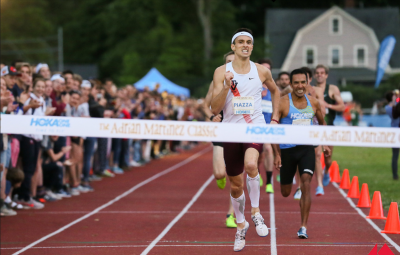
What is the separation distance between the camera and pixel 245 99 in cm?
731

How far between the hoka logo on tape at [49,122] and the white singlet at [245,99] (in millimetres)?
1769

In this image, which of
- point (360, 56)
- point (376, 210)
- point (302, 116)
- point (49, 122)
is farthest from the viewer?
point (360, 56)

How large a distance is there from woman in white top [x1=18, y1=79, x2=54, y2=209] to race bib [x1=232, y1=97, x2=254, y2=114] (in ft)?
15.0

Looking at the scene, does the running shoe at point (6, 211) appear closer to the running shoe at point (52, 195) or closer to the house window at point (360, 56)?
the running shoe at point (52, 195)

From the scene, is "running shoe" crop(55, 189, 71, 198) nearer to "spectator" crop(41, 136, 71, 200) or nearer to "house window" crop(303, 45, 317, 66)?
"spectator" crop(41, 136, 71, 200)

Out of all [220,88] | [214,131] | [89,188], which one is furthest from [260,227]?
[89,188]

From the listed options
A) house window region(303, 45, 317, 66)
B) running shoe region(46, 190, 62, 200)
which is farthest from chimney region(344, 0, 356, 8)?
running shoe region(46, 190, 62, 200)

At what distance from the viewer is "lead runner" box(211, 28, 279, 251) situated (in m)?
7.31

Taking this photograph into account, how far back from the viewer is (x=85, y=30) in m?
74.1

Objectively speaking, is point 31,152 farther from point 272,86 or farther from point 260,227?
point 260,227

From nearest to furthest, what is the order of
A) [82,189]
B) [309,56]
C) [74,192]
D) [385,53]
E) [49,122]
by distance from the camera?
[49,122], [74,192], [82,189], [385,53], [309,56]

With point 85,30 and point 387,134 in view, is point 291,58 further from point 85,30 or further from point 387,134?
point 387,134

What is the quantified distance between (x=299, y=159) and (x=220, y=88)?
6.03ft

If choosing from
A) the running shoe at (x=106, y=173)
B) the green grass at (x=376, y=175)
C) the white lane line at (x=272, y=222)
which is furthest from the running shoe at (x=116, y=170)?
the white lane line at (x=272, y=222)
